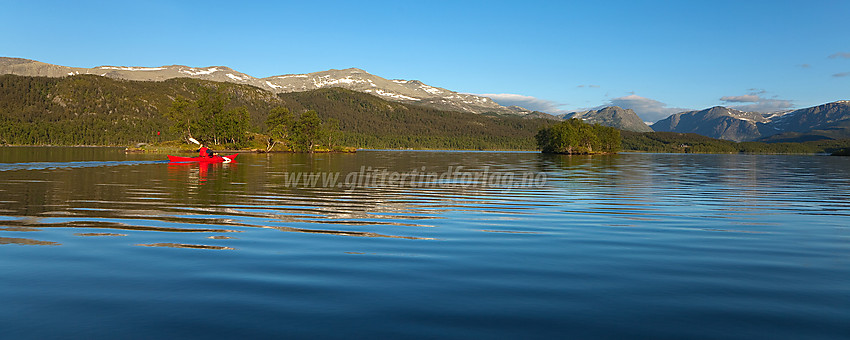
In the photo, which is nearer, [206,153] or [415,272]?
[415,272]

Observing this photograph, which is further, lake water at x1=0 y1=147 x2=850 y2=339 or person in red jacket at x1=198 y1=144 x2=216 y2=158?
person in red jacket at x1=198 y1=144 x2=216 y2=158

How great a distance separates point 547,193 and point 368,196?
14263 mm

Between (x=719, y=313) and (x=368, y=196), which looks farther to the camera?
(x=368, y=196)

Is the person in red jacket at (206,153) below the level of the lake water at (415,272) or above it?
above

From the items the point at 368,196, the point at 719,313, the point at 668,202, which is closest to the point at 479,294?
the point at 719,313

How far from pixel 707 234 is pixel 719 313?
482 inches

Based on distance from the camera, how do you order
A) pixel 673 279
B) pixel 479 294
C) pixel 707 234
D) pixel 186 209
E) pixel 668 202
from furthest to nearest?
pixel 668 202 → pixel 186 209 → pixel 707 234 → pixel 673 279 → pixel 479 294

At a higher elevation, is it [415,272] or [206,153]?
[206,153]

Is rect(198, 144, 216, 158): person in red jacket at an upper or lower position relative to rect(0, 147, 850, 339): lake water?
upper

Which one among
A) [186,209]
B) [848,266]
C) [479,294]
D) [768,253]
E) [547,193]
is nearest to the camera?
[479,294]

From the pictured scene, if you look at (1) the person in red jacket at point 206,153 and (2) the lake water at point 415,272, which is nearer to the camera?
(2) the lake water at point 415,272

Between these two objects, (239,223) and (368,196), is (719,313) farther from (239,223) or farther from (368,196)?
(368,196)

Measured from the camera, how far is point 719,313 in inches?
388

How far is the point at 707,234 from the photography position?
20.6m
